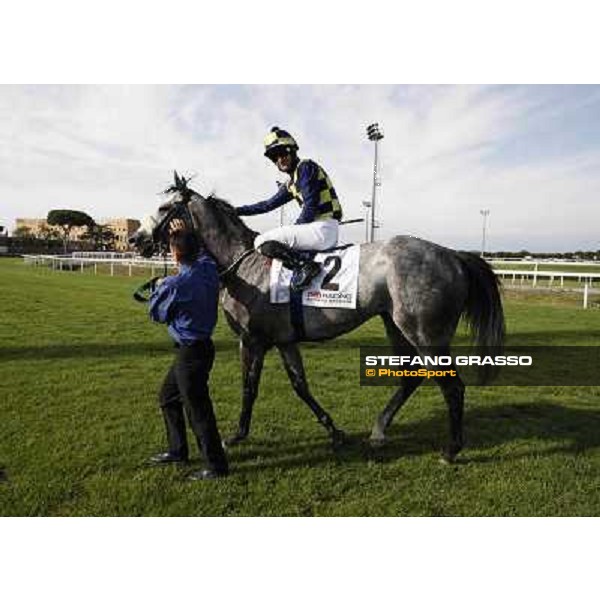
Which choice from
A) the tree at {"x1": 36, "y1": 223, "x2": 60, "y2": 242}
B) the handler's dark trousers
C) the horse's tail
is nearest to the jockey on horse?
the handler's dark trousers

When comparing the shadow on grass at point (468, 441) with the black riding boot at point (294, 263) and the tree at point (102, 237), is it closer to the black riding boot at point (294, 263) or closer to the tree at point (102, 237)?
the black riding boot at point (294, 263)

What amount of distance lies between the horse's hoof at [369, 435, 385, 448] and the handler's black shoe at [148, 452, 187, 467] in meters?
1.64

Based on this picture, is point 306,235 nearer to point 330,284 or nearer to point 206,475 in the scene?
point 330,284

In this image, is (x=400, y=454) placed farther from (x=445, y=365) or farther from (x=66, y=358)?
(x=66, y=358)

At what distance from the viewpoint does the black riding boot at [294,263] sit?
4.02 m

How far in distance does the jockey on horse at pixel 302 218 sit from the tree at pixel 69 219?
3257 inches

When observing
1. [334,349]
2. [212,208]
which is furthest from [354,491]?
[334,349]

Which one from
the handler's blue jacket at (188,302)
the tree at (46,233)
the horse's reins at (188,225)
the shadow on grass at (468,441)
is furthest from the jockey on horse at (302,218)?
the tree at (46,233)

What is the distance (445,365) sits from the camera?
388 centimetres

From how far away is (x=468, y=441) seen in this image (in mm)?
4387

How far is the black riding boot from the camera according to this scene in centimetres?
402

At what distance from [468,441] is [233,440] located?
7.24ft
